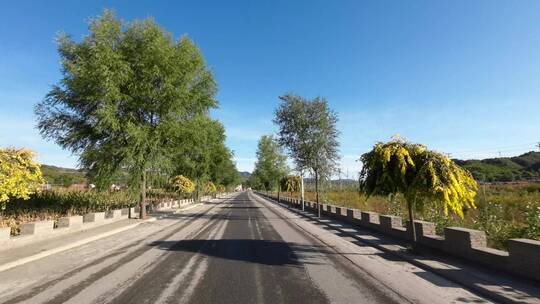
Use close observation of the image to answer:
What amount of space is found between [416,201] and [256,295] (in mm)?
5897

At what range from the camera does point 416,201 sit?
35.6ft

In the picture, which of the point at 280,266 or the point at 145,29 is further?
the point at 145,29

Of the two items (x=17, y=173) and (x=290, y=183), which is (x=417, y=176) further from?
(x=290, y=183)

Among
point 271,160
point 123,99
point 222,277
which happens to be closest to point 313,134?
point 123,99

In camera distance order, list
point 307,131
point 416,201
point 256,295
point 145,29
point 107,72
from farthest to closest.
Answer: point 307,131
point 145,29
point 107,72
point 416,201
point 256,295

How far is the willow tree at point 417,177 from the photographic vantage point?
32.4ft

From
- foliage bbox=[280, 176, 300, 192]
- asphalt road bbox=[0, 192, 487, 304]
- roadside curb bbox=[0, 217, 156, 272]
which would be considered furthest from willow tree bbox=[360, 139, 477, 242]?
foliage bbox=[280, 176, 300, 192]

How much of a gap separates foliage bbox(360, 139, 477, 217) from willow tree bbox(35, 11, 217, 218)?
15.5 m

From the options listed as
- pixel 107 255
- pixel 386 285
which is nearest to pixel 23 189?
pixel 107 255

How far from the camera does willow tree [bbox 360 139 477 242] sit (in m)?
9.87

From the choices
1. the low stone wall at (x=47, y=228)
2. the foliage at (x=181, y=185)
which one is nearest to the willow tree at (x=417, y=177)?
the low stone wall at (x=47, y=228)

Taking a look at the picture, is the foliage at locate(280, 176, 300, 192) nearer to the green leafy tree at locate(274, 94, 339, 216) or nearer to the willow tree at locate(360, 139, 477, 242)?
the green leafy tree at locate(274, 94, 339, 216)

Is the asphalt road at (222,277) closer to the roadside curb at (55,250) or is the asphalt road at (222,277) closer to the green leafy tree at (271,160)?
the roadside curb at (55,250)

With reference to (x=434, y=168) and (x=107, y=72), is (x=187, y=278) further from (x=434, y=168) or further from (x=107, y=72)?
(x=107, y=72)
